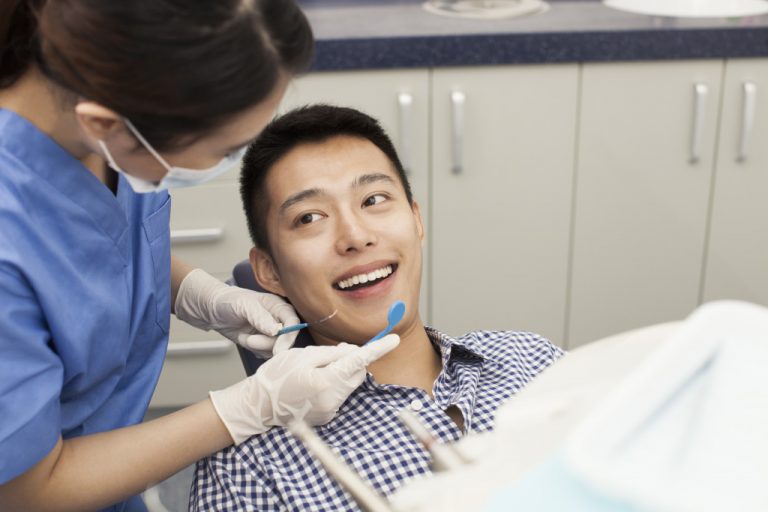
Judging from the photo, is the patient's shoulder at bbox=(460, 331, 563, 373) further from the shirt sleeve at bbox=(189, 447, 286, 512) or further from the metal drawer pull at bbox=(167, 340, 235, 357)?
the metal drawer pull at bbox=(167, 340, 235, 357)

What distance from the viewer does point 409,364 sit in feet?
4.97

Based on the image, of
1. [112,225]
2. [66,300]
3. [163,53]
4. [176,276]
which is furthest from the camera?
[176,276]

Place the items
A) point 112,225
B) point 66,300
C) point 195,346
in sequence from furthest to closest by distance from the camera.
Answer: point 195,346 → point 112,225 → point 66,300

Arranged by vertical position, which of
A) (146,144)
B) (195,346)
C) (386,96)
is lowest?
(195,346)

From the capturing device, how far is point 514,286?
101 inches

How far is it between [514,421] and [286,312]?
0.84 m

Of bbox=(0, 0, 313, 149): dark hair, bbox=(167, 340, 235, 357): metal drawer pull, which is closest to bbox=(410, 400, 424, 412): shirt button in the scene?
bbox=(0, 0, 313, 149): dark hair

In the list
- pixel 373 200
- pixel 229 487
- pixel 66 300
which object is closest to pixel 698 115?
pixel 373 200

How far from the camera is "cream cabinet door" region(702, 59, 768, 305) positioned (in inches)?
91.9

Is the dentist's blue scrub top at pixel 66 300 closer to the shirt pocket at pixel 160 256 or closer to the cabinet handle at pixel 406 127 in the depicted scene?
the shirt pocket at pixel 160 256

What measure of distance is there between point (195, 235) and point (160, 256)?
1.10 meters

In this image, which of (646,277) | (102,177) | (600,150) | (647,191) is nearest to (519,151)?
(600,150)

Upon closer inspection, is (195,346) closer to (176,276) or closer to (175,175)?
(176,276)

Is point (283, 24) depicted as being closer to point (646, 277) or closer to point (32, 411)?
point (32, 411)
